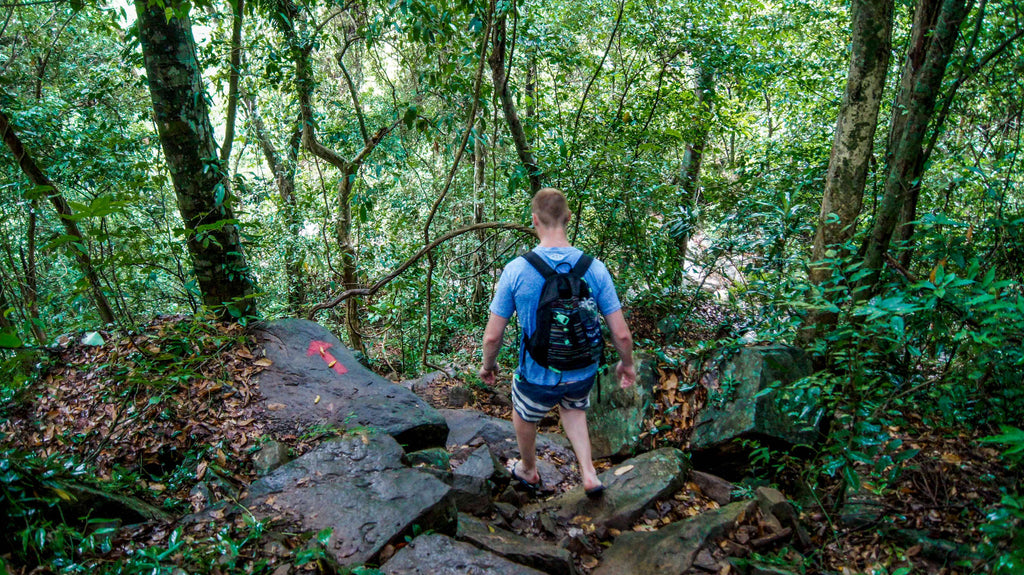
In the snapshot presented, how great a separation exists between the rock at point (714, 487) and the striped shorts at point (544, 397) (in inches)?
45.9

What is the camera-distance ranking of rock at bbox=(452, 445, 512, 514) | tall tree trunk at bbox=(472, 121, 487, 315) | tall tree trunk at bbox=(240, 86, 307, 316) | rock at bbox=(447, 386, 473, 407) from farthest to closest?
tall tree trunk at bbox=(240, 86, 307, 316)
tall tree trunk at bbox=(472, 121, 487, 315)
rock at bbox=(447, 386, 473, 407)
rock at bbox=(452, 445, 512, 514)

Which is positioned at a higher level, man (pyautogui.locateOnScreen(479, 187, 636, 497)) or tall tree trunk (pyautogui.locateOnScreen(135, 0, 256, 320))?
tall tree trunk (pyautogui.locateOnScreen(135, 0, 256, 320))

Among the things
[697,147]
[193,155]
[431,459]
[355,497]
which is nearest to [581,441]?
[431,459]

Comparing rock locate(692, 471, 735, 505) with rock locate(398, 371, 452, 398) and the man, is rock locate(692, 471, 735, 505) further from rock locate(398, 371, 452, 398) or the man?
rock locate(398, 371, 452, 398)

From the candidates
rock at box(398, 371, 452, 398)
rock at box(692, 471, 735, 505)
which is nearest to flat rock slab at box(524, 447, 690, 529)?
rock at box(692, 471, 735, 505)

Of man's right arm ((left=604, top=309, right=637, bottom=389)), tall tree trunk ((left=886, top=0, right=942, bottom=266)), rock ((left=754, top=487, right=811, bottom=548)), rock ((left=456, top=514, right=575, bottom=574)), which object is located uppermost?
tall tree trunk ((left=886, top=0, right=942, bottom=266))

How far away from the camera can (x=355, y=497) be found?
10.5 feet

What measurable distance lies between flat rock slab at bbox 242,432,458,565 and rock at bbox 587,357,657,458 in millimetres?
1984

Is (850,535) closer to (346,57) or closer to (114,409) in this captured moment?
(114,409)

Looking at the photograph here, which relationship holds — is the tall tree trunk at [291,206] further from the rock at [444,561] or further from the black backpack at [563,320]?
the rock at [444,561]

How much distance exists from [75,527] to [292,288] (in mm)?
8753

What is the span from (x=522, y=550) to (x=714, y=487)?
1893 mm

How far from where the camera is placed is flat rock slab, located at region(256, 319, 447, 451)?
4.40 meters

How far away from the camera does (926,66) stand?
162 inches
